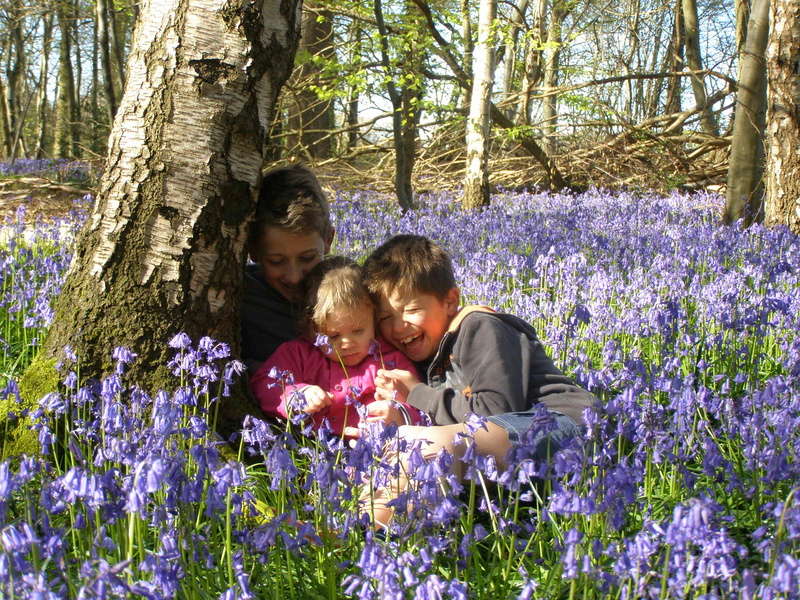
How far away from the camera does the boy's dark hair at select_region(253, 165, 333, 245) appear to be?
11.0ft

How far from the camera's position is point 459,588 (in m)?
1.50

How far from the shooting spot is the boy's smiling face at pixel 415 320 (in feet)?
10.6

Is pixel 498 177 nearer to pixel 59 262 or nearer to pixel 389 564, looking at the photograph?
pixel 59 262

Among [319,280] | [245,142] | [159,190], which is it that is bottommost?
[319,280]

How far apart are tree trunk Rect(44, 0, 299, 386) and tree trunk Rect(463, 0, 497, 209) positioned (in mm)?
6701

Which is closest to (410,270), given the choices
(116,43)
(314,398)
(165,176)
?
(314,398)

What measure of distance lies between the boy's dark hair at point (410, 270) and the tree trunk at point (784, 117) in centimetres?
570

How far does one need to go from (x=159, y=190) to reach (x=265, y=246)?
0.63 meters

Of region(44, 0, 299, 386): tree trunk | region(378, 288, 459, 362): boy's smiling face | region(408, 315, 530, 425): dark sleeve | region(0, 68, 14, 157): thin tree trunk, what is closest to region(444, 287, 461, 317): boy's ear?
region(378, 288, 459, 362): boy's smiling face

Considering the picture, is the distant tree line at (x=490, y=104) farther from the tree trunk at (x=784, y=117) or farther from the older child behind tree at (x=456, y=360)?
the older child behind tree at (x=456, y=360)

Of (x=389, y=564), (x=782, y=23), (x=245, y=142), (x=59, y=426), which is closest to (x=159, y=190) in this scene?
(x=245, y=142)

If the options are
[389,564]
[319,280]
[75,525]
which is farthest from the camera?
[319,280]

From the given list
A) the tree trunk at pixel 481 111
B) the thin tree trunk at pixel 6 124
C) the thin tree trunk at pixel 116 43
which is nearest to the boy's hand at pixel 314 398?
the thin tree trunk at pixel 116 43

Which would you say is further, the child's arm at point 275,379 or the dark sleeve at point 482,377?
the child's arm at point 275,379
